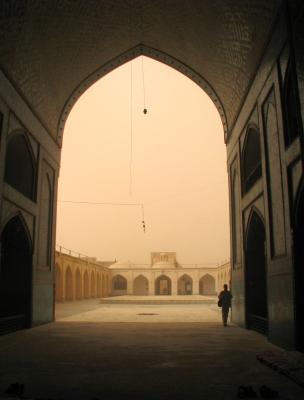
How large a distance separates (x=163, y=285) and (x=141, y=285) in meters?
3.14

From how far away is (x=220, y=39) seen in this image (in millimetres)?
11281

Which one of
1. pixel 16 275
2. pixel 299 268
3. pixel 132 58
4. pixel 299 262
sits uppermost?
pixel 132 58

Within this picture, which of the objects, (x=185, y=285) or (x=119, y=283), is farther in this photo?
(x=185, y=285)

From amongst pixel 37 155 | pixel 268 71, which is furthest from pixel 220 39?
pixel 37 155

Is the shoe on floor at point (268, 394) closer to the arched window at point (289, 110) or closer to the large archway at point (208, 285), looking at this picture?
the arched window at point (289, 110)

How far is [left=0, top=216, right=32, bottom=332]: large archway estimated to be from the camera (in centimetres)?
1155

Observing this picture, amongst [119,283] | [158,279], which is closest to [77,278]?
[119,283]

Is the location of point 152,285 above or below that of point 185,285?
above

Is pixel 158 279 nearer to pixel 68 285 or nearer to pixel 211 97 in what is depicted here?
pixel 68 285

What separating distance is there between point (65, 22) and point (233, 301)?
9223mm

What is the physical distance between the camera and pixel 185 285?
2138 inches

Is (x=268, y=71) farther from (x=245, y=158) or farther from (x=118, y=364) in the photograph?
(x=118, y=364)

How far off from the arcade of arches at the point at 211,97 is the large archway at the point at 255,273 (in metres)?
0.03

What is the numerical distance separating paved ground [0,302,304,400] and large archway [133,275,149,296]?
146 feet
